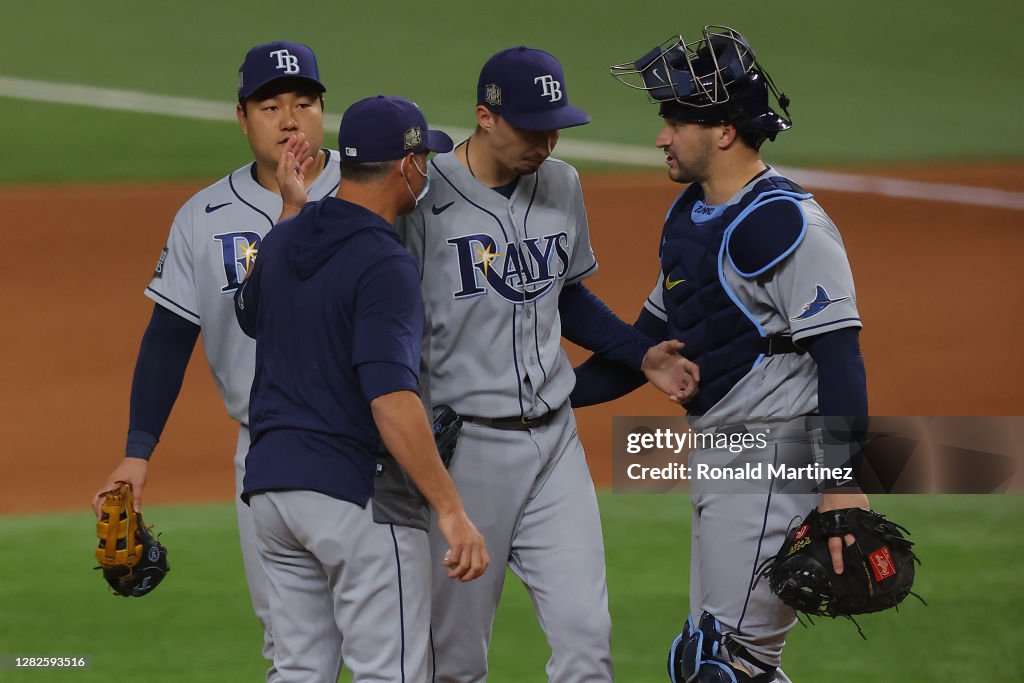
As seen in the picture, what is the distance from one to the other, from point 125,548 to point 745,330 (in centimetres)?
197

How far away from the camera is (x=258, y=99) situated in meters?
4.66

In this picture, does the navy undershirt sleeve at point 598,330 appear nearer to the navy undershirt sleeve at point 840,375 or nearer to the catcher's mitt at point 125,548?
the navy undershirt sleeve at point 840,375

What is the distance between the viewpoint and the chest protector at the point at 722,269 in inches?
157

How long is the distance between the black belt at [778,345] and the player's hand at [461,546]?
41.5 inches

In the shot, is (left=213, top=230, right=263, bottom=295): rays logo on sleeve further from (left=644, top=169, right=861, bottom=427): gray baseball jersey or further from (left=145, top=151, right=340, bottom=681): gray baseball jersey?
(left=644, top=169, right=861, bottom=427): gray baseball jersey

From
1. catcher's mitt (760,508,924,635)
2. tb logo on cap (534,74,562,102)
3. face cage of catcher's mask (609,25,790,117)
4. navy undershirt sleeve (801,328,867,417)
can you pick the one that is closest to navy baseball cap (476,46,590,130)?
tb logo on cap (534,74,562,102)

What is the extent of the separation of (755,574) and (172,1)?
55.8 ft

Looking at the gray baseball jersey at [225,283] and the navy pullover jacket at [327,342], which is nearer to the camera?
the navy pullover jacket at [327,342]

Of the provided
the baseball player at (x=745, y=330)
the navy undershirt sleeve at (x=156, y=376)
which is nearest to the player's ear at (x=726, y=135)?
the baseball player at (x=745, y=330)

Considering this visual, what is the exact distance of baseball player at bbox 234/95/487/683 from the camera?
3.56 meters

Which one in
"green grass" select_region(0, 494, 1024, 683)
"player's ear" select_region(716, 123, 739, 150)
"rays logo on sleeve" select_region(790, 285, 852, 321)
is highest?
"player's ear" select_region(716, 123, 739, 150)

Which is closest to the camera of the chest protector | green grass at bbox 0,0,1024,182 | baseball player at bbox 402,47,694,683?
the chest protector

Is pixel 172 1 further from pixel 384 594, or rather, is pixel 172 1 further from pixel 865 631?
pixel 384 594

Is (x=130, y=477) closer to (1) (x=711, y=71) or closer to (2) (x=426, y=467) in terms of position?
(2) (x=426, y=467)
